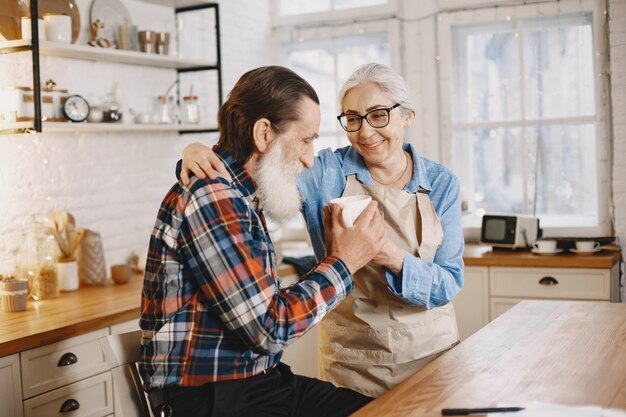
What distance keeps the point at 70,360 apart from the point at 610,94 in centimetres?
330

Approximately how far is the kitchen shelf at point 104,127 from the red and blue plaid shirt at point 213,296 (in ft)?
5.25

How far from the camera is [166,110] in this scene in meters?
3.97

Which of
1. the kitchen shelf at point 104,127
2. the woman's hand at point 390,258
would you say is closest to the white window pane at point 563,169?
the kitchen shelf at point 104,127

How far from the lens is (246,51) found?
4.98 m

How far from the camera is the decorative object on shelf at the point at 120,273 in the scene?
3588 mm

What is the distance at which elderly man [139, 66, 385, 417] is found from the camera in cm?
170

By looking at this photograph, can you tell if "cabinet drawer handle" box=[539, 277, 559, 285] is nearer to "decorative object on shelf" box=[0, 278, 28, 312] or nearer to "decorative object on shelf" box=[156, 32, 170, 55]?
"decorative object on shelf" box=[156, 32, 170, 55]

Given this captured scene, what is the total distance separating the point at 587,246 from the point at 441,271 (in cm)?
206

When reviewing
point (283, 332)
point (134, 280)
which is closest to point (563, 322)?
point (283, 332)

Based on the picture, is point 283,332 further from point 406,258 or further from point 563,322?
point 563,322

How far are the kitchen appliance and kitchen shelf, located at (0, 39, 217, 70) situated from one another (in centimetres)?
183

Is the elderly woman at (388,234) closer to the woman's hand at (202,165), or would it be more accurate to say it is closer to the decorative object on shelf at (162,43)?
the woman's hand at (202,165)

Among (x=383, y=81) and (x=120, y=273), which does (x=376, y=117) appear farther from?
(x=120, y=273)

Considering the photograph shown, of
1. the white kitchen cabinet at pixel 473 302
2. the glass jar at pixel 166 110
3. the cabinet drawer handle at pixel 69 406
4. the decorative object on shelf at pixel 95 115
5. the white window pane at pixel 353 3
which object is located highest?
the white window pane at pixel 353 3
